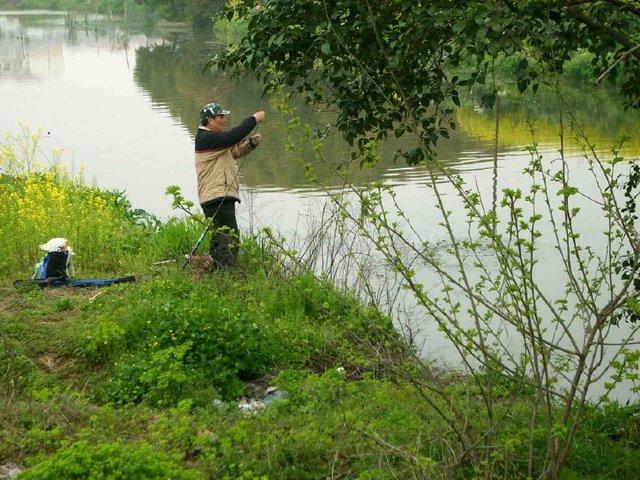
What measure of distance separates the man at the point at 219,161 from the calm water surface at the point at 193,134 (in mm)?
375

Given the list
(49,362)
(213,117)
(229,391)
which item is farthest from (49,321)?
(213,117)

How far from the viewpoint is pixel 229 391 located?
6.63 meters

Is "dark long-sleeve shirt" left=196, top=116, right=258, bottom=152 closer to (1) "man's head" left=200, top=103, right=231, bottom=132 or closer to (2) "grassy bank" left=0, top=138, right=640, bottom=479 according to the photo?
(1) "man's head" left=200, top=103, right=231, bottom=132

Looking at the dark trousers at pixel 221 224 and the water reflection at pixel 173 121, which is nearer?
the dark trousers at pixel 221 224

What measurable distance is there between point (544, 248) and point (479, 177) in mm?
4502

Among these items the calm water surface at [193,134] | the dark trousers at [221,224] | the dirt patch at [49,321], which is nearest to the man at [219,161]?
the dark trousers at [221,224]

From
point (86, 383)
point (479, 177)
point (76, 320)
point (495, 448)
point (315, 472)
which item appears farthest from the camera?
point (479, 177)

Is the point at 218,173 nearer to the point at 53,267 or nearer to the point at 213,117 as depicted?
the point at 213,117

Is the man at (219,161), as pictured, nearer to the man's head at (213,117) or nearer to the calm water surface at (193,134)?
the man's head at (213,117)

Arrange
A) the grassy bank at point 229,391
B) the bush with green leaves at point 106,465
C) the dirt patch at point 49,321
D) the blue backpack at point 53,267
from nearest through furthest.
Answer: the bush with green leaves at point 106,465
the grassy bank at point 229,391
the dirt patch at point 49,321
the blue backpack at point 53,267

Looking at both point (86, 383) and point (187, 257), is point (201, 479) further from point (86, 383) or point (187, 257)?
point (187, 257)

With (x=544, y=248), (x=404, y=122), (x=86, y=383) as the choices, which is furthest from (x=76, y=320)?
(x=544, y=248)

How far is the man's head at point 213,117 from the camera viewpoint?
29.8 ft

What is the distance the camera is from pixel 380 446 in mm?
5012
